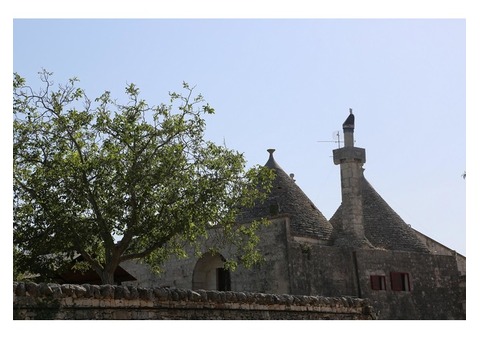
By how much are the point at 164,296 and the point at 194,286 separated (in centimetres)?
1214

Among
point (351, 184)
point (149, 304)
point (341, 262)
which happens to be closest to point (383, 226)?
point (351, 184)

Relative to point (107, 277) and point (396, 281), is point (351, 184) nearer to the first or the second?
point (396, 281)

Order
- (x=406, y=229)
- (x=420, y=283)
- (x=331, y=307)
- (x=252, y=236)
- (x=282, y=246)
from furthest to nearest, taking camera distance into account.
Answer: (x=406, y=229) → (x=420, y=283) → (x=282, y=246) → (x=252, y=236) → (x=331, y=307)

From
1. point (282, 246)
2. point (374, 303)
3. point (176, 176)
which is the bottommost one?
point (374, 303)

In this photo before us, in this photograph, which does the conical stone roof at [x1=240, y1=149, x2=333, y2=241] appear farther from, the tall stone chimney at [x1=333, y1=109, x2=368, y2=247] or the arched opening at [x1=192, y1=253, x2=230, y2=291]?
the arched opening at [x1=192, y1=253, x2=230, y2=291]

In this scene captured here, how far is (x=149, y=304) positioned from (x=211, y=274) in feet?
42.0

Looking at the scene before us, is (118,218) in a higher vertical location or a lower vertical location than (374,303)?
higher

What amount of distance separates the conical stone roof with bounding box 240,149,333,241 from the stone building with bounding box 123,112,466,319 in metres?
0.03

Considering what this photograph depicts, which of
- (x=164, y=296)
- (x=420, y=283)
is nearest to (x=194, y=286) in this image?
(x=420, y=283)

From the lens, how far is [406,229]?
30.2 m

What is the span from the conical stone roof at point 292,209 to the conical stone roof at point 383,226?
3.53ft

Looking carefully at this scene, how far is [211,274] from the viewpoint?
27.0 metres

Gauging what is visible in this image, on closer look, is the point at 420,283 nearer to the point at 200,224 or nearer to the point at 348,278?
the point at 348,278

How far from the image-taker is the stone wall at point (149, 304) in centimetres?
1291
